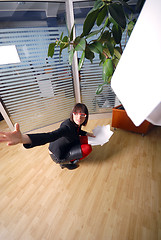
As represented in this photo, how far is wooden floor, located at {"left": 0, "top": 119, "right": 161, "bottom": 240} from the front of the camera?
772 mm

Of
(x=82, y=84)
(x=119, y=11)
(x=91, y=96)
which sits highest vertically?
(x=119, y=11)

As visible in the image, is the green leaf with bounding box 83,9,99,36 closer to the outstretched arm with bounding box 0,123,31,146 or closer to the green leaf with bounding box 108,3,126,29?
the green leaf with bounding box 108,3,126,29

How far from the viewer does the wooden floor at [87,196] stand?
2.53 feet

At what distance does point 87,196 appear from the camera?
94 centimetres

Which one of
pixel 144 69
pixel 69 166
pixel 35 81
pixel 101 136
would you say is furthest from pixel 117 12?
pixel 69 166

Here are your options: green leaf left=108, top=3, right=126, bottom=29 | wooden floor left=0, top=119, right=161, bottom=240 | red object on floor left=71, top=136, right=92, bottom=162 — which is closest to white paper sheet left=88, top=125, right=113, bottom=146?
red object on floor left=71, top=136, right=92, bottom=162

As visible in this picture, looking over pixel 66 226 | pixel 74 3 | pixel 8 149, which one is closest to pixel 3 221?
pixel 66 226

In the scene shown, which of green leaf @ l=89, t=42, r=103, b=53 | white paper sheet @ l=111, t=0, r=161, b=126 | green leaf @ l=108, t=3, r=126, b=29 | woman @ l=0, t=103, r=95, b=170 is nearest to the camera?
white paper sheet @ l=111, t=0, r=161, b=126

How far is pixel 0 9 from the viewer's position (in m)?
1.04

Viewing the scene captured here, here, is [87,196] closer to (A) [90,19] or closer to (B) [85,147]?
(B) [85,147]

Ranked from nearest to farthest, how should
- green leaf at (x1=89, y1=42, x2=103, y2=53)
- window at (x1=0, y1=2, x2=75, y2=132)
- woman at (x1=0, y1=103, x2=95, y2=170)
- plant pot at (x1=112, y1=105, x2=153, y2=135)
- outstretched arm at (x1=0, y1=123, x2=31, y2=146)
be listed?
outstretched arm at (x1=0, y1=123, x2=31, y2=146) < green leaf at (x1=89, y1=42, x2=103, y2=53) < woman at (x1=0, y1=103, x2=95, y2=170) < window at (x1=0, y1=2, x2=75, y2=132) < plant pot at (x1=112, y1=105, x2=153, y2=135)

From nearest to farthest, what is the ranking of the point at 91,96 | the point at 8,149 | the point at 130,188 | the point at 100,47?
the point at 100,47 → the point at 130,188 → the point at 8,149 → the point at 91,96

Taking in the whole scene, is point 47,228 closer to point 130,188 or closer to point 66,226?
point 66,226

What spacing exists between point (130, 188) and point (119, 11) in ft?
4.42
